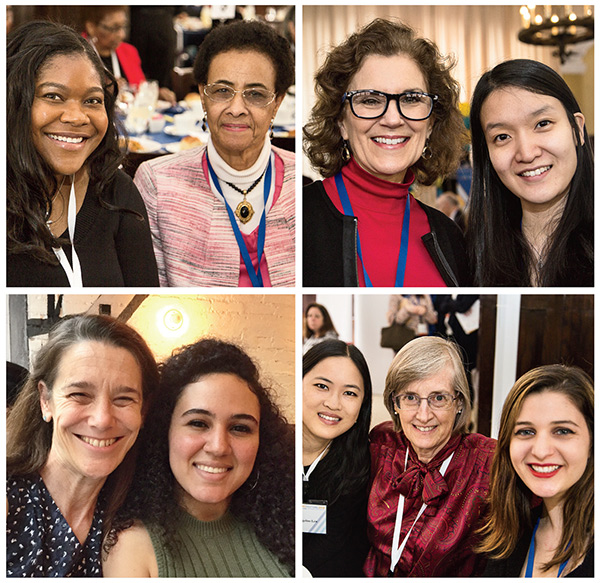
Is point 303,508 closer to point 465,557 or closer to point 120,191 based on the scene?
point 465,557

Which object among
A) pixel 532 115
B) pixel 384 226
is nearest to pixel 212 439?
pixel 384 226

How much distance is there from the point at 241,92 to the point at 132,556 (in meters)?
1.36

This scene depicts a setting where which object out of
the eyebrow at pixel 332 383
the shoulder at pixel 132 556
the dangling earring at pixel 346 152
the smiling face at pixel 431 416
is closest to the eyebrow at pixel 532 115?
the dangling earring at pixel 346 152

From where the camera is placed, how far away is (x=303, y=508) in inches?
86.1

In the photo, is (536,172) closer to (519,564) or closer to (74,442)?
(519,564)

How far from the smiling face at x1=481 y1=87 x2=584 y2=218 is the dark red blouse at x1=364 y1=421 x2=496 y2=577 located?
74 cm

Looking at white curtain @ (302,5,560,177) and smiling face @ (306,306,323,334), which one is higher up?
white curtain @ (302,5,560,177)

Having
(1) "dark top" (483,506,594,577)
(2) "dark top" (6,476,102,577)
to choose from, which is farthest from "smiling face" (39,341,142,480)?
(1) "dark top" (483,506,594,577)

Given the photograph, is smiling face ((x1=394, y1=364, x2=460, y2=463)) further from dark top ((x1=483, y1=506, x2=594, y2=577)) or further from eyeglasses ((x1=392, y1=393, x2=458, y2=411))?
dark top ((x1=483, y1=506, x2=594, y2=577))

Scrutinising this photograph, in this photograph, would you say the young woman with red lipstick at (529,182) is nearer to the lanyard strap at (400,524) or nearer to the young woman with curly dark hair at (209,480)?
the lanyard strap at (400,524)

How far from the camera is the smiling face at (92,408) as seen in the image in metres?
2.10

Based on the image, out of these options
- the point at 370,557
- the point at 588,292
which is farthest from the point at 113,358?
the point at 588,292

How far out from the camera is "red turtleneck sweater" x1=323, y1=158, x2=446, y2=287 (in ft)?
6.86

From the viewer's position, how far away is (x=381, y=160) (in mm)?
2064
